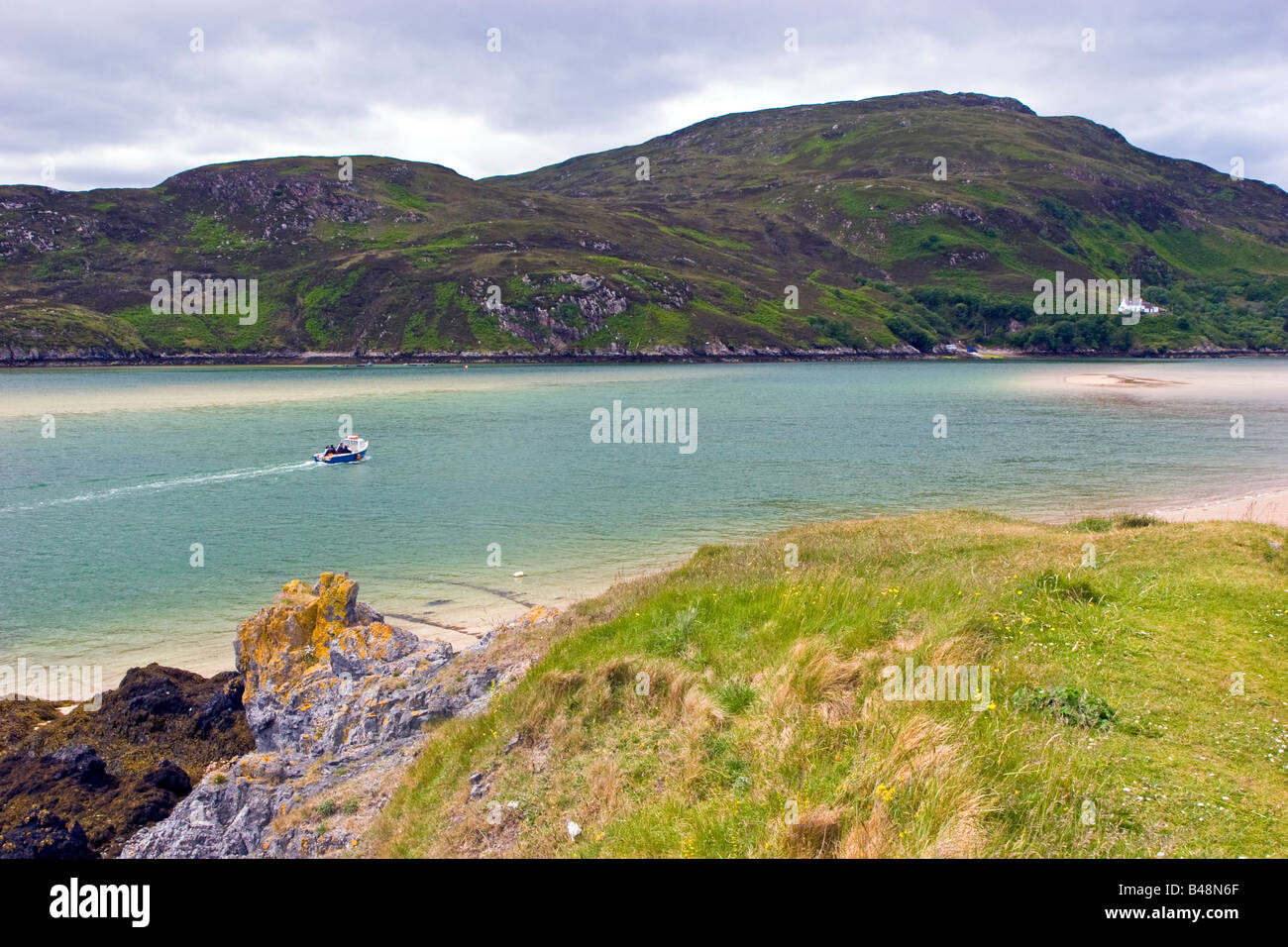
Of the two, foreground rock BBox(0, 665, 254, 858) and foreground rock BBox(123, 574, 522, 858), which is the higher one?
foreground rock BBox(123, 574, 522, 858)

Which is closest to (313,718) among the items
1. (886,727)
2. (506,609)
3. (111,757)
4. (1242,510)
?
(111,757)

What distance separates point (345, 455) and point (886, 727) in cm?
5557

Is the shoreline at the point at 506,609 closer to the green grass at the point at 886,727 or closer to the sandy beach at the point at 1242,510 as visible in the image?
the sandy beach at the point at 1242,510

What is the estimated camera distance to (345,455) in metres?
Answer: 56.8

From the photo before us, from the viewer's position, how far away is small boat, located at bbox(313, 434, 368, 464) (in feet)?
185

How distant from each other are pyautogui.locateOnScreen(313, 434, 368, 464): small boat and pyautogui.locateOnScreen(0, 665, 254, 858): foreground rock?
3944 centimetres

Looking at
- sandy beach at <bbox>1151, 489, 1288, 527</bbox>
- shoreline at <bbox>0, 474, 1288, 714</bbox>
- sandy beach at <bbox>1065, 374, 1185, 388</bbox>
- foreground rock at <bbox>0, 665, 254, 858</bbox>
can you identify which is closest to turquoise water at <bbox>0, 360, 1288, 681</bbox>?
shoreline at <bbox>0, 474, 1288, 714</bbox>

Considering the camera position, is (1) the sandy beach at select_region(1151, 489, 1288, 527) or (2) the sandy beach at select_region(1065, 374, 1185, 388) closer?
(1) the sandy beach at select_region(1151, 489, 1288, 527)

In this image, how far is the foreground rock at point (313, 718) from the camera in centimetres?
1155

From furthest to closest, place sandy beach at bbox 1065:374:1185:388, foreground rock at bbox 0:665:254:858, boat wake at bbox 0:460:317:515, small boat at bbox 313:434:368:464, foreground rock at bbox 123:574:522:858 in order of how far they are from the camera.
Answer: sandy beach at bbox 1065:374:1185:388 → small boat at bbox 313:434:368:464 → boat wake at bbox 0:460:317:515 → foreground rock at bbox 0:665:254:858 → foreground rock at bbox 123:574:522:858

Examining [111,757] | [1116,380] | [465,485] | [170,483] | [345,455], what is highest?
[1116,380]

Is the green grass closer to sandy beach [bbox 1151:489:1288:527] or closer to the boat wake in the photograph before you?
sandy beach [bbox 1151:489:1288:527]

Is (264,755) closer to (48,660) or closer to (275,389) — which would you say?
(48,660)

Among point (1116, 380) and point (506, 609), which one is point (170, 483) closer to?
point (506, 609)
